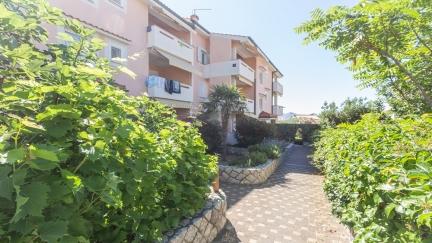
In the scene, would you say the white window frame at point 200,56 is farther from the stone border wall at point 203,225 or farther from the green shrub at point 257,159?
the stone border wall at point 203,225

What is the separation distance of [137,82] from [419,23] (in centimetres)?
1304

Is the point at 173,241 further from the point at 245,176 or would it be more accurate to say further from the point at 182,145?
the point at 245,176

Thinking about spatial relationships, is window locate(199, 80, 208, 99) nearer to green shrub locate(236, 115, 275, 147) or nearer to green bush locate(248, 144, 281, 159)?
green shrub locate(236, 115, 275, 147)

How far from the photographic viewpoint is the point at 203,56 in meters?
22.9

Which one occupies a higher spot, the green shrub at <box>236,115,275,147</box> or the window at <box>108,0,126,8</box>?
the window at <box>108,0,126,8</box>

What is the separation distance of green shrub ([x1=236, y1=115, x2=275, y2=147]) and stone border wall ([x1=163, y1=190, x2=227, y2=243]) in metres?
13.5

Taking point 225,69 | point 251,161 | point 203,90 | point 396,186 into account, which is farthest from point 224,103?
point 396,186

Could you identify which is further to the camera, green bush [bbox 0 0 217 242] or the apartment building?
the apartment building

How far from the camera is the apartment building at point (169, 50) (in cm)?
1264

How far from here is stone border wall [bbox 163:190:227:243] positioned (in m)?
4.10

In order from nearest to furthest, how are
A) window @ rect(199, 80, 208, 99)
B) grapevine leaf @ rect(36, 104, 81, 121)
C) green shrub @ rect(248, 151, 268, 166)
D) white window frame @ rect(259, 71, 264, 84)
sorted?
grapevine leaf @ rect(36, 104, 81, 121) → green shrub @ rect(248, 151, 268, 166) → window @ rect(199, 80, 208, 99) → white window frame @ rect(259, 71, 264, 84)

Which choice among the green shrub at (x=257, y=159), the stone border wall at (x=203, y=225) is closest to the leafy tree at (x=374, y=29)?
the stone border wall at (x=203, y=225)

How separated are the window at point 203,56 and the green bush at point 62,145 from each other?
64.5 ft

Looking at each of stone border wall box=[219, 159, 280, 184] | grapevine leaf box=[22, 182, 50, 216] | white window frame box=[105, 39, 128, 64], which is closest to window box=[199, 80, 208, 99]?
white window frame box=[105, 39, 128, 64]
